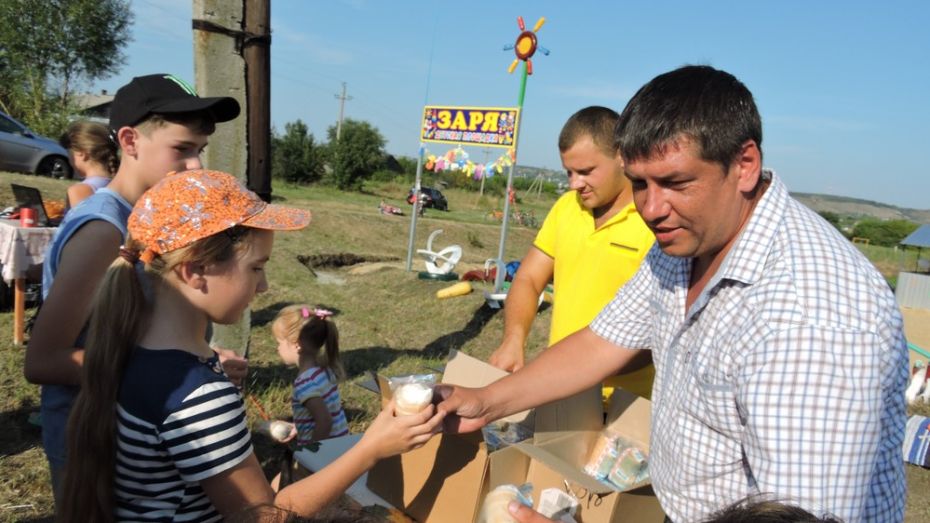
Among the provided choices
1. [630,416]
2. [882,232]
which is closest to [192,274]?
[630,416]

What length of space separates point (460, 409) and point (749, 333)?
92cm

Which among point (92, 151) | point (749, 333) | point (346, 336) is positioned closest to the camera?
point (749, 333)

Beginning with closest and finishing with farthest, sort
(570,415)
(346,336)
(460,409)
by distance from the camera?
1. (460,409)
2. (570,415)
3. (346,336)

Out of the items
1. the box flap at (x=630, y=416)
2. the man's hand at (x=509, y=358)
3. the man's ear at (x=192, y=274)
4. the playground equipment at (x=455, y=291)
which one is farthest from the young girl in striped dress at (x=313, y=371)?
the playground equipment at (x=455, y=291)

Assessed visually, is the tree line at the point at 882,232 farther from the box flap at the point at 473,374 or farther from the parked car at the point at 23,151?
the box flap at the point at 473,374

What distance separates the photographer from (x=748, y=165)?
1.46m

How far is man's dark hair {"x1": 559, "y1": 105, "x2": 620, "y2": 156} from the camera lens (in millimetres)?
2977

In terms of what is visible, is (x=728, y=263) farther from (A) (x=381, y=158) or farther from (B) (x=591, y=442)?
(A) (x=381, y=158)

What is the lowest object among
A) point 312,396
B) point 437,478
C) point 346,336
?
point 346,336

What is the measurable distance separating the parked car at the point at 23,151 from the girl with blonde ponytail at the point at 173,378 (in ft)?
48.9

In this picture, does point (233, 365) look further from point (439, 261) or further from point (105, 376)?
point (439, 261)

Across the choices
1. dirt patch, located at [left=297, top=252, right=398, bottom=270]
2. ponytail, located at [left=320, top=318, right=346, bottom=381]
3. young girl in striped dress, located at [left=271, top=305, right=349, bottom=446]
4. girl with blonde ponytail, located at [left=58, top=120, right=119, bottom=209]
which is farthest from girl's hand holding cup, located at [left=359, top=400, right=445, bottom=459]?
dirt patch, located at [left=297, top=252, right=398, bottom=270]

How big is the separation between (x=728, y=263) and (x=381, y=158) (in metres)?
42.8

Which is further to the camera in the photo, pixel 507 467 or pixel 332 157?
pixel 332 157
